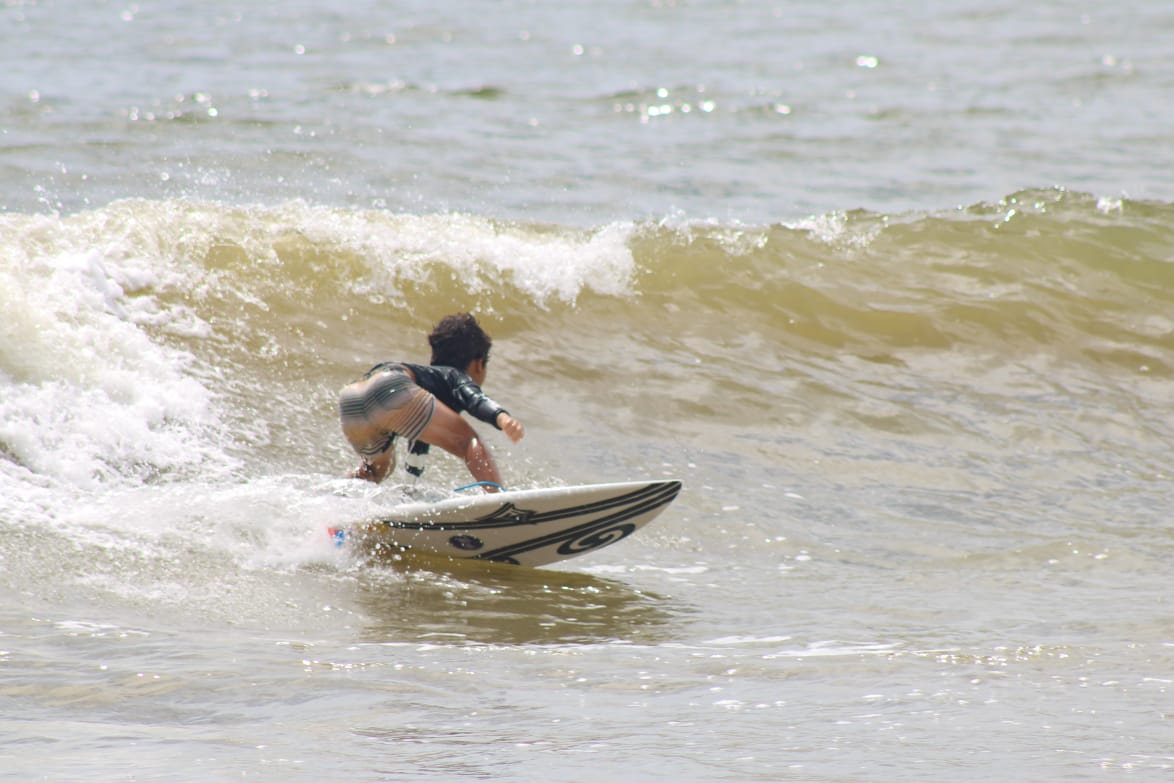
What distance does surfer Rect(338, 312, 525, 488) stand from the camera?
6605 mm

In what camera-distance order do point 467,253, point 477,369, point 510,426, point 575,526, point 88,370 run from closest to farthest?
point 510,426 < point 575,526 < point 477,369 < point 88,370 < point 467,253

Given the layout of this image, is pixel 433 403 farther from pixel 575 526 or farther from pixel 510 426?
pixel 575 526

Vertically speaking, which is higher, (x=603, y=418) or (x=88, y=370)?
(x=88, y=370)

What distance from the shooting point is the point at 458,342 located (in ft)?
22.4

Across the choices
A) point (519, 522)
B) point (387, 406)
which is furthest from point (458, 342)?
point (519, 522)

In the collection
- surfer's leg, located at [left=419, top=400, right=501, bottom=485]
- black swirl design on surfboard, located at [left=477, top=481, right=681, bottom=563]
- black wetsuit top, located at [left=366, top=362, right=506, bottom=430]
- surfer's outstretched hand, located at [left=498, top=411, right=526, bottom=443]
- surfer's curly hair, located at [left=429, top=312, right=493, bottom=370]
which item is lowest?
black swirl design on surfboard, located at [left=477, top=481, right=681, bottom=563]

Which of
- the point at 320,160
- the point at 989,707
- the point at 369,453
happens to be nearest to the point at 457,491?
the point at 369,453

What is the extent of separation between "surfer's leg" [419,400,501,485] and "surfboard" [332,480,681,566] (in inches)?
9.5

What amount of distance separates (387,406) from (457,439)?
0.36 meters

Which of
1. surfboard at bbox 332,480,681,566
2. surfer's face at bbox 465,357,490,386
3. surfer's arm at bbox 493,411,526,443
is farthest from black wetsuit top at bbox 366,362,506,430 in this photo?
surfboard at bbox 332,480,681,566

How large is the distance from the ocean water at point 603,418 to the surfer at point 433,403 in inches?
13.1

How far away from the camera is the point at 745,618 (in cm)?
592

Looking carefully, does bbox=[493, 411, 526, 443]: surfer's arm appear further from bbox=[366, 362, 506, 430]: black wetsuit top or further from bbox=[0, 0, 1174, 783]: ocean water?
bbox=[0, 0, 1174, 783]: ocean water

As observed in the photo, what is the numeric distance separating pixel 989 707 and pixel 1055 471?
4.55 m
